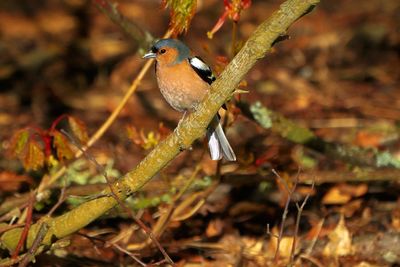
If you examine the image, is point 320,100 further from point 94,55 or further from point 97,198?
point 97,198

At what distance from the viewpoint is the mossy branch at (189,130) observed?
362cm

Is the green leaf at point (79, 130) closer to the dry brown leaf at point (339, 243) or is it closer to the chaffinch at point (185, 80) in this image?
the chaffinch at point (185, 80)

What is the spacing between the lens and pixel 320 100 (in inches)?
322

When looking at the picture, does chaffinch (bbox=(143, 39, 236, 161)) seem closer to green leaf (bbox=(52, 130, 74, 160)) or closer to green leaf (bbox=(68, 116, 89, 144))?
green leaf (bbox=(68, 116, 89, 144))

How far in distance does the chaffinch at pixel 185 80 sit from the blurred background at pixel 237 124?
0.43 ft

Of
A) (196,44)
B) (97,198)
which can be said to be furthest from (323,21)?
(97,198)

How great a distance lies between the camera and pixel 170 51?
4902mm

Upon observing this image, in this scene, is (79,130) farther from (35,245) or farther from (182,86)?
(35,245)

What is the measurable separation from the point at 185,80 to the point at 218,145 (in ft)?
1.42

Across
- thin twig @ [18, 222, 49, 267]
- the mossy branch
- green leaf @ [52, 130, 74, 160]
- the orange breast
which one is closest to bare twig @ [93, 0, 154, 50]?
the orange breast

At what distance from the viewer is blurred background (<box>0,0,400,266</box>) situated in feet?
17.5

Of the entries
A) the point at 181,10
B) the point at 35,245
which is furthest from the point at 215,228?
the point at 181,10

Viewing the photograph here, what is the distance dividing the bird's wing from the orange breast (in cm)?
2

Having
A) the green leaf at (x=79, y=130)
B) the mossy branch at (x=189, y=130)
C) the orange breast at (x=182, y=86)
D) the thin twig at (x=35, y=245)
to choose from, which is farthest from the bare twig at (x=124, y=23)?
the thin twig at (x=35, y=245)
